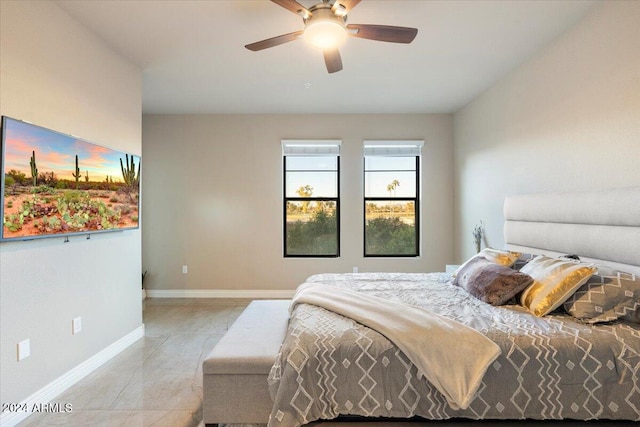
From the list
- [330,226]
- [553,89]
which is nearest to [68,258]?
[330,226]

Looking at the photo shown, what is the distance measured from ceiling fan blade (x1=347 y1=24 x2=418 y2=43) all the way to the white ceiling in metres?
0.33

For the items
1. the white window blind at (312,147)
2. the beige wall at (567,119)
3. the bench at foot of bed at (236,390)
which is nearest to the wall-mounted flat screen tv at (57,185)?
the bench at foot of bed at (236,390)

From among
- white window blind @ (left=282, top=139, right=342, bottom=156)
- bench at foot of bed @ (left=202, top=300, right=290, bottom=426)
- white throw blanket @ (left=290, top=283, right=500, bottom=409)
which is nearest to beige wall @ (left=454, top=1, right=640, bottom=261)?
white throw blanket @ (left=290, top=283, right=500, bottom=409)

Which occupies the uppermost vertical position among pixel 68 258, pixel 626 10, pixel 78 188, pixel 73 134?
pixel 626 10

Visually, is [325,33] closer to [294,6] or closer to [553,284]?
[294,6]

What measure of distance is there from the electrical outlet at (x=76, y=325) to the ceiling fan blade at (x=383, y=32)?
2.91 metres

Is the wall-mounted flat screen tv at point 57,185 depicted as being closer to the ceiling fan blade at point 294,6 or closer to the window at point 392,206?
the ceiling fan blade at point 294,6

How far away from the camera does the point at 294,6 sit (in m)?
1.93

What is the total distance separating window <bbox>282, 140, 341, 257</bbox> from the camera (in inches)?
195

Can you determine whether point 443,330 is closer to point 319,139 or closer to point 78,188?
point 78,188

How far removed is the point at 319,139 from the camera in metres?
4.86

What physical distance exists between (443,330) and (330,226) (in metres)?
3.43

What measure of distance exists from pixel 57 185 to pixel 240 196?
2.71 m

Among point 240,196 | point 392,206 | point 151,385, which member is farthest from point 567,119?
point 240,196
